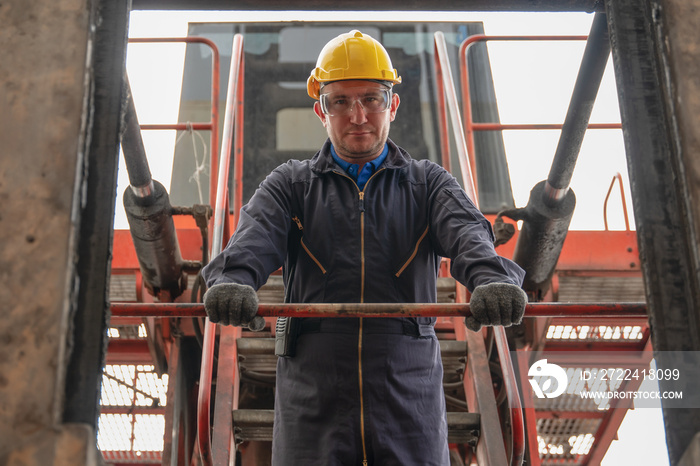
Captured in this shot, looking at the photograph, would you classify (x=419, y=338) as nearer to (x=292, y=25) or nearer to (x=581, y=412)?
(x=581, y=412)

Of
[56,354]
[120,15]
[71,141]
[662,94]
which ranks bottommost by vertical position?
[56,354]

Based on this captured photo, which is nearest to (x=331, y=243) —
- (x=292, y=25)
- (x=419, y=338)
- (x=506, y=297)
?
(x=419, y=338)

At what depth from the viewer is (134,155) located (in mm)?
3711

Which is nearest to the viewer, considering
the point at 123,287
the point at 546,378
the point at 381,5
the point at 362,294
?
the point at 381,5

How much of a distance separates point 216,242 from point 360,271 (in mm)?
1435

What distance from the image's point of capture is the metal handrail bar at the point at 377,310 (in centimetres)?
237

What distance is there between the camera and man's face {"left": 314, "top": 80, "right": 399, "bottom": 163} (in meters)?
3.06

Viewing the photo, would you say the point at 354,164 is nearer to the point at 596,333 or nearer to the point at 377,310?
the point at 377,310

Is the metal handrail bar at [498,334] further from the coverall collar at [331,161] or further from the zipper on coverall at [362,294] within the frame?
the zipper on coverall at [362,294]

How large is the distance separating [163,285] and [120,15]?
247 cm

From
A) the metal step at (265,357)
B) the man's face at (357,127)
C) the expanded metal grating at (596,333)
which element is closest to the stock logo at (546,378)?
the expanded metal grating at (596,333)

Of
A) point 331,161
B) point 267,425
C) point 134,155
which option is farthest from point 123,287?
point 331,161

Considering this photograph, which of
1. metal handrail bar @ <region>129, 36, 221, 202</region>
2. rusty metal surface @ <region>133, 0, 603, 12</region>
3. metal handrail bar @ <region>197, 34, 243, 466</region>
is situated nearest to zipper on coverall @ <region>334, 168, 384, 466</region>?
metal handrail bar @ <region>197, 34, 243, 466</region>

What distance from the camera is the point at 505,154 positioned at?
7.49 m
